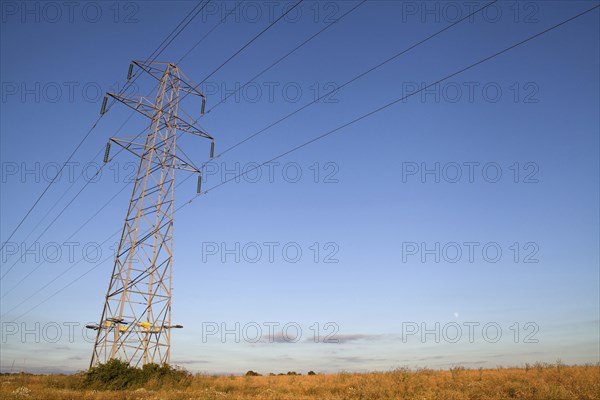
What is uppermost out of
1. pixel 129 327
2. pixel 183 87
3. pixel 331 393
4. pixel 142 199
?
pixel 183 87

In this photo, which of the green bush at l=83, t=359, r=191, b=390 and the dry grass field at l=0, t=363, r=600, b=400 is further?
the green bush at l=83, t=359, r=191, b=390

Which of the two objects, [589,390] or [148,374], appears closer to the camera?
[589,390]

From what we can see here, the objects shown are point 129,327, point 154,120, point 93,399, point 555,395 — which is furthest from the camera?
point 154,120

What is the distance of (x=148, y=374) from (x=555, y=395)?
20.5 m

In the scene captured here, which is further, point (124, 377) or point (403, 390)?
point (124, 377)

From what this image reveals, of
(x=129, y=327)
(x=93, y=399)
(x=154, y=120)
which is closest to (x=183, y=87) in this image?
(x=154, y=120)

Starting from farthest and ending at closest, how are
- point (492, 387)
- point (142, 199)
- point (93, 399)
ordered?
point (142, 199), point (492, 387), point (93, 399)

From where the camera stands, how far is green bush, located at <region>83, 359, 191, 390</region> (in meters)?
24.9

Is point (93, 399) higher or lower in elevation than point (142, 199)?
lower

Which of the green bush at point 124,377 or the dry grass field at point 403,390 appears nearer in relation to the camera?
the dry grass field at point 403,390

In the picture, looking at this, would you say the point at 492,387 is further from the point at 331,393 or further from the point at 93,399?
the point at 93,399

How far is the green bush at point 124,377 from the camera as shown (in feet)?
81.6

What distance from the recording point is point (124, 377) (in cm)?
2508

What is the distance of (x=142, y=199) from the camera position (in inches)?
1064
